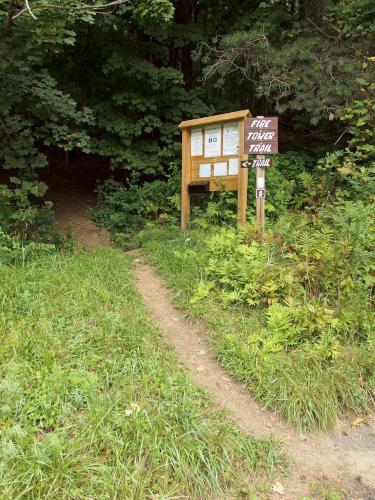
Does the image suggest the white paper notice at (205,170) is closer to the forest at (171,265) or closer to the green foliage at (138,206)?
the forest at (171,265)

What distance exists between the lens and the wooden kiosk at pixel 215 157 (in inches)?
253

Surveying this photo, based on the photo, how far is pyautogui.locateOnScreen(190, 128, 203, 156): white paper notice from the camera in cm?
710

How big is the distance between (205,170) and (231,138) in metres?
0.70

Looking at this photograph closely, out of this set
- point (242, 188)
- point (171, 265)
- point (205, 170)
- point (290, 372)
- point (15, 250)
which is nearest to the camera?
point (290, 372)

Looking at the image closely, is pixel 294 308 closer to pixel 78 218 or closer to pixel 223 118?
pixel 223 118

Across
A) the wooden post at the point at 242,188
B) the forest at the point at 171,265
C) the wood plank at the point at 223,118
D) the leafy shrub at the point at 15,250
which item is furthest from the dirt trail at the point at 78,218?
the wooden post at the point at 242,188

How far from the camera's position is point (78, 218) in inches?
343

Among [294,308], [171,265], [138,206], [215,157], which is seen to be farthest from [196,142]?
[294,308]

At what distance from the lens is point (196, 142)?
23.5ft

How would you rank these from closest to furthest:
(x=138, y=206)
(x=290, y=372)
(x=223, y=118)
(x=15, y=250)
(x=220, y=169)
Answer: (x=290, y=372)
(x=15, y=250)
(x=223, y=118)
(x=220, y=169)
(x=138, y=206)

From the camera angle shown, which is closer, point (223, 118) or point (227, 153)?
point (223, 118)

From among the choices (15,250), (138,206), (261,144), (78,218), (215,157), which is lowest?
(78,218)

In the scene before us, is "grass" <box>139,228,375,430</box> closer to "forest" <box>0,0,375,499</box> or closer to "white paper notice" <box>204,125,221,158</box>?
"forest" <box>0,0,375,499</box>

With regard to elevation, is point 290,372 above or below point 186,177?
below
